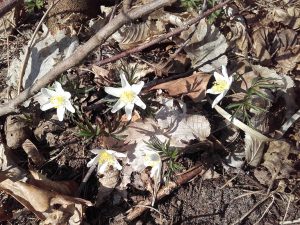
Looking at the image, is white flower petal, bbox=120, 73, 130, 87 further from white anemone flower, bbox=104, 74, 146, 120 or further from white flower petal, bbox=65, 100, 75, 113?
white flower petal, bbox=65, 100, 75, 113

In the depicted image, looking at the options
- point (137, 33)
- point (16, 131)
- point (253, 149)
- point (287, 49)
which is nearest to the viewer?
point (253, 149)

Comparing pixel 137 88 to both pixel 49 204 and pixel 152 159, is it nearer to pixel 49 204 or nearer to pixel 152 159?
pixel 152 159

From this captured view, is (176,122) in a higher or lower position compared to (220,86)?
lower

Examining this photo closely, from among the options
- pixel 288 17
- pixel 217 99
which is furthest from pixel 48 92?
pixel 288 17

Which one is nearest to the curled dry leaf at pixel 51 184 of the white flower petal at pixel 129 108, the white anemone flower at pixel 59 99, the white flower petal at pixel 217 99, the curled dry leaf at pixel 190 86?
the white anemone flower at pixel 59 99

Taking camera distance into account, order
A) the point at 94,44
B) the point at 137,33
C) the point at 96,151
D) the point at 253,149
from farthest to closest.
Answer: the point at 137,33, the point at 253,149, the point at 96,151, the point at 94,44

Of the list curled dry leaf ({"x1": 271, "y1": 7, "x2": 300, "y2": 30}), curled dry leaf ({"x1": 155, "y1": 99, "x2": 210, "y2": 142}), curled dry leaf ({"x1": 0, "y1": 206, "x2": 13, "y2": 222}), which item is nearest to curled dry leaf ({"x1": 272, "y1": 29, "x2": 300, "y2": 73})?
curled dry leaf ({"x1": 271, "y1": 7, "x2": 300, "y2": 30})

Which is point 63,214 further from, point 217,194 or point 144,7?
point 144,7
